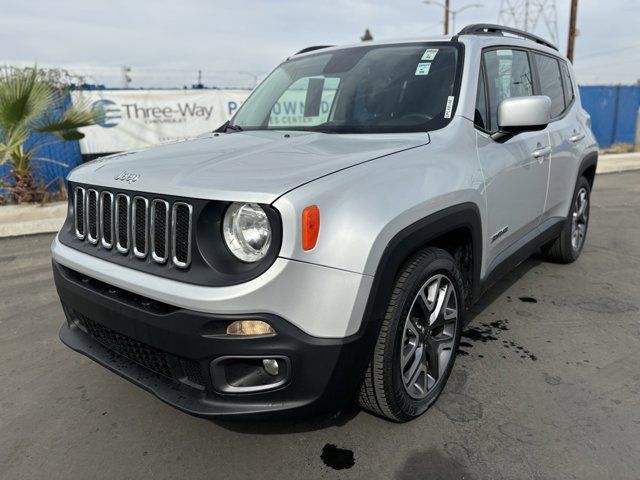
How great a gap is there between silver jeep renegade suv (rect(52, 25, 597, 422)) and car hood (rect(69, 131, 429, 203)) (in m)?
0.01

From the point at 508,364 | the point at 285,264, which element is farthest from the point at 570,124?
the point at 285,264

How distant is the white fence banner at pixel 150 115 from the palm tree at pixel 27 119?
1827mm

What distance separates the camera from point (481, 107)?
3.01 m

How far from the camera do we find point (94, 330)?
250cm

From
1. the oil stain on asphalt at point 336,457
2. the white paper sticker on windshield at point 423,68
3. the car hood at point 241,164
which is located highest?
the white paper sticker on windshield at point 423,68

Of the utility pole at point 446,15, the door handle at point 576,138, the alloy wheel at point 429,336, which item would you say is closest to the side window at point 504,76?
the door handle at point 576,138

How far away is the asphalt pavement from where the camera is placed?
7.36ft

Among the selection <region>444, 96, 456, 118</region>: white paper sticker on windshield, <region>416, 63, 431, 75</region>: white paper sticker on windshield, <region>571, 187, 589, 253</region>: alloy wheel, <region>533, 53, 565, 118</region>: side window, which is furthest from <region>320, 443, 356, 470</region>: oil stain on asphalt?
<region>571, 187, 589, 253</region>: alloy wheel

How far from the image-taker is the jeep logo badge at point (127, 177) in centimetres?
225

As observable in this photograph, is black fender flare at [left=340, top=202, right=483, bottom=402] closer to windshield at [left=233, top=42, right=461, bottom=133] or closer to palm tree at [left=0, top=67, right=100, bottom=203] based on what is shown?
windshield at [left=233, top=42, right=461, bottom=133]

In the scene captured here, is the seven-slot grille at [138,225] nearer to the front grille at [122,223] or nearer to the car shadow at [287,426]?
the front grille at [122,223]

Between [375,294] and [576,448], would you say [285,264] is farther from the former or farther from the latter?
[576,448]

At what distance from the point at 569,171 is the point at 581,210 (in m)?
0.89

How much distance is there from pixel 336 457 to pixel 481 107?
206 centimetres
